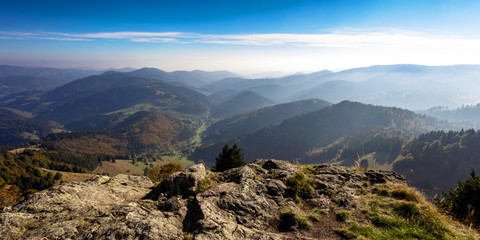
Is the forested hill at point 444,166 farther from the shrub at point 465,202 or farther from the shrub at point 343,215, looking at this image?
the shrub at point 343,215

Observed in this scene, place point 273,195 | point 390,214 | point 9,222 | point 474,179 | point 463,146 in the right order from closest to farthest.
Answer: point 9,222 < point 390,214 < point 474,179 < point 273,195 < point 463,146

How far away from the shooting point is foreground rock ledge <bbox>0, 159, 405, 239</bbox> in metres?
8.51

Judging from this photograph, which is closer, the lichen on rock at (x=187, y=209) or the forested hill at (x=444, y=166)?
the lichen on rock at (x=187, y=209)

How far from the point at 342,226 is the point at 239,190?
19.7 ft

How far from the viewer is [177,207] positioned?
1104 centimetres

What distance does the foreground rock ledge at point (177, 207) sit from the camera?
8508 millimetres

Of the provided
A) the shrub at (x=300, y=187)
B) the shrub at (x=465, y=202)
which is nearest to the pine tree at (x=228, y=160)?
the shrub at (x=300, y=187)

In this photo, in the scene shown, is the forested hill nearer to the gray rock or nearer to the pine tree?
the pine tree

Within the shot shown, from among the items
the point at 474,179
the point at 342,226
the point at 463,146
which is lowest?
the point at 463,146

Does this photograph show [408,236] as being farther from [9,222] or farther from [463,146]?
[463,146]

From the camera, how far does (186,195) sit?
12312mm

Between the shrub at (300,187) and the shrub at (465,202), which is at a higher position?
the shrub at (465,202)

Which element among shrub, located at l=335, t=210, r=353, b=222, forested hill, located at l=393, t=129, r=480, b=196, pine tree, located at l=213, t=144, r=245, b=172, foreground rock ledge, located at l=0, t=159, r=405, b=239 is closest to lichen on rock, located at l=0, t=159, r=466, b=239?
foreground rock ledge, located at l=0, t=159, r=405, b=239

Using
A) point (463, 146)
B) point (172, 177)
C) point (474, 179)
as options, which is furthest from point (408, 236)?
point (463, 146)
